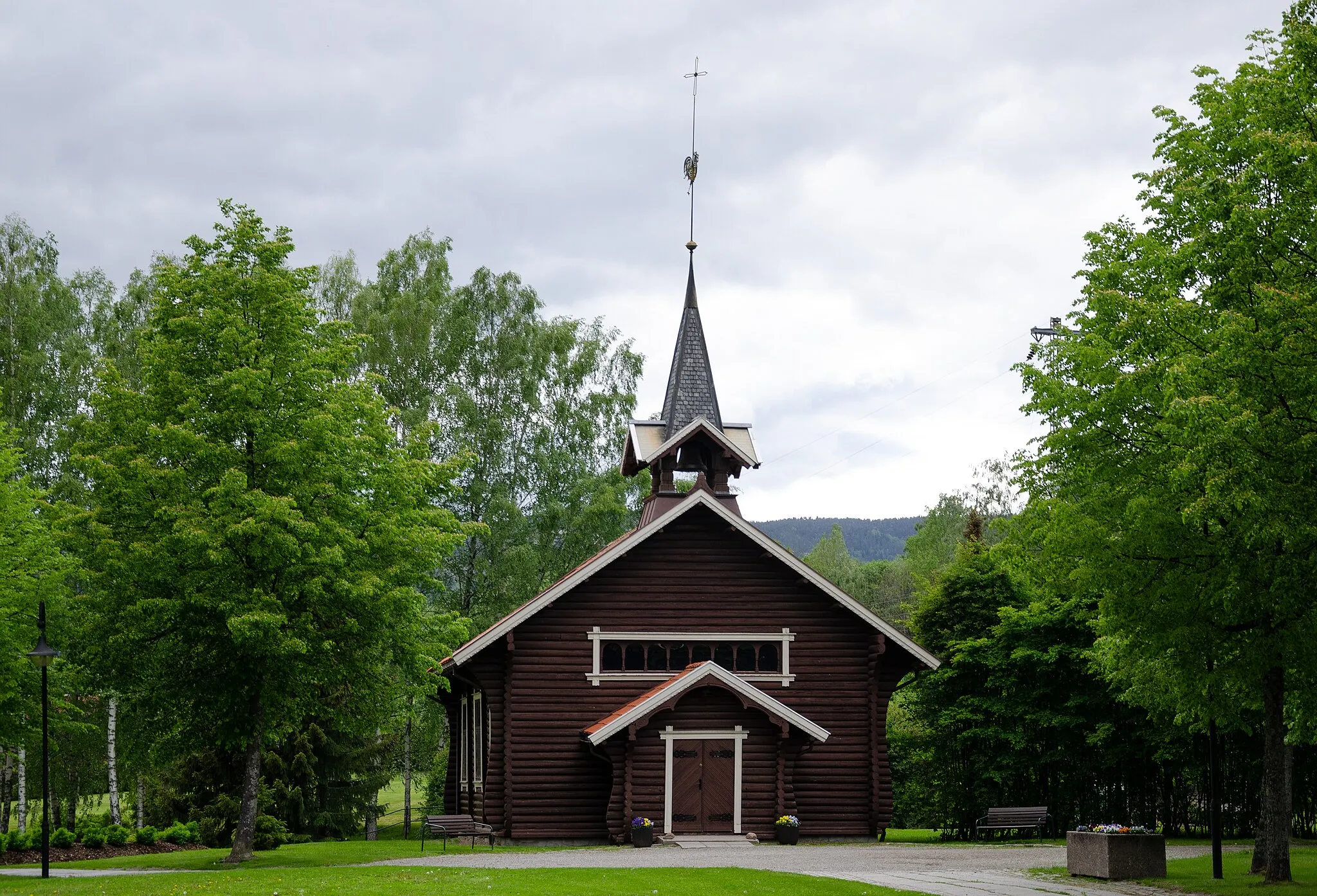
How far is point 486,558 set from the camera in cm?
4519

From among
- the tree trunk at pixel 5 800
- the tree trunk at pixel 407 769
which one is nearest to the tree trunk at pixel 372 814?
the tree trunk at pixel 407 769

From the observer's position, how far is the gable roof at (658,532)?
100 feet

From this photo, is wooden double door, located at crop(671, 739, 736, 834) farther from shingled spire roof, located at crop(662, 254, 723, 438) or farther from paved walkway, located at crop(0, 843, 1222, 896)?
shingled spire roof, located at crop(662, 254, 723, 438)

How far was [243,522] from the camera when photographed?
2461 centimetres

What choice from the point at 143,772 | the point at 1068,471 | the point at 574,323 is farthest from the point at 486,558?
the point at 1068,471

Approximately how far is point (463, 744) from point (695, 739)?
9049 mm

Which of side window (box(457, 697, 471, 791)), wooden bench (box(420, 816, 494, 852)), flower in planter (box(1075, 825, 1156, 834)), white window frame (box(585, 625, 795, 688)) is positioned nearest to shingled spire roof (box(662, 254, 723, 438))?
white window frame (box(585, 625, 795, 688))

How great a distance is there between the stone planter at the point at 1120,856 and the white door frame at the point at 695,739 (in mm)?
9421

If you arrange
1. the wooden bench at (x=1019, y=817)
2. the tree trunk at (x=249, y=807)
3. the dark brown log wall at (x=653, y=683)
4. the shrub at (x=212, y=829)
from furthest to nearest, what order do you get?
the shrub at (x=212, y=829) < the wooden bench at (x=1019, y=817) < the dark brown log wall at (x=653, y=683) < the tree trunk at (x=249, y=807)

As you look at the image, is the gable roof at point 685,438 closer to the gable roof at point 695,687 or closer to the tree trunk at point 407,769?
the gable roof at point 695,687

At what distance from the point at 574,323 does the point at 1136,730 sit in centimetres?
2489

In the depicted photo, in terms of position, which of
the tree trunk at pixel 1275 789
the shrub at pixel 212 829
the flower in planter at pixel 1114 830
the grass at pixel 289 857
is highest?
the tree trunk at pixel 1275 789

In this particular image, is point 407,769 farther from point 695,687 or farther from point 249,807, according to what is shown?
point 695,687

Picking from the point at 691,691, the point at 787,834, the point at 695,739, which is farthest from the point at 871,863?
the point at 691,691
